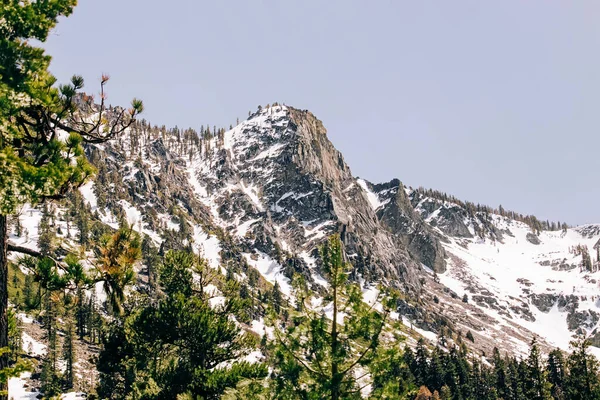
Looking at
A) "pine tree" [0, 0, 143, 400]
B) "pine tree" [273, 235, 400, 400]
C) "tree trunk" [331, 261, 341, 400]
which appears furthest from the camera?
"pine tree" [273, 235, 400, 400]

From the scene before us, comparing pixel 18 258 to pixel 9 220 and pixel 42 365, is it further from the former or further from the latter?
pixel 42 365

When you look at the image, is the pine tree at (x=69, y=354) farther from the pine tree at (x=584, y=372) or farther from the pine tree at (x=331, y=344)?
the pine tree at (x=331, y=344)

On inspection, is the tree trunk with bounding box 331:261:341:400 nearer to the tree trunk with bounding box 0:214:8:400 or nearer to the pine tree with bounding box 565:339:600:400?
the tree trunk with bounding box 0:214:8:400

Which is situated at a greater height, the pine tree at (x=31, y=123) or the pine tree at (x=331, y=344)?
the pine tree at (x=31, y=123)

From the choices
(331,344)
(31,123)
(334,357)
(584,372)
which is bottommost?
(584,372)

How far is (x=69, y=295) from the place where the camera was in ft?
30.6

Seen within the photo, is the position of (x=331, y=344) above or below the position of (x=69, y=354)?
below

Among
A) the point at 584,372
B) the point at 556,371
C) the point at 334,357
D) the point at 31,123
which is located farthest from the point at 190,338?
the point at 556,371

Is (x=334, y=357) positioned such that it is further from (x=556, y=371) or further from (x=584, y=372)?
(x=556, y=371)

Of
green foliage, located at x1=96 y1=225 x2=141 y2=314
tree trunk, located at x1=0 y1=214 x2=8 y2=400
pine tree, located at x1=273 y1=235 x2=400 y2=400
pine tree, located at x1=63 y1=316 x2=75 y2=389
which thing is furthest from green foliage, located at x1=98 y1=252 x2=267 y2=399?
pine tree, located at x1=63 y1=316 x2=75 y2=389

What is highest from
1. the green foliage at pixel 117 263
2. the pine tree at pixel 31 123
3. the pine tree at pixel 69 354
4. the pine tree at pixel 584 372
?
the pine tree at pixel 69 354

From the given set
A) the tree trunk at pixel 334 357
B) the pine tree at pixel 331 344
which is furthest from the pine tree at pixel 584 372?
the tree trunk at pixel 334 357

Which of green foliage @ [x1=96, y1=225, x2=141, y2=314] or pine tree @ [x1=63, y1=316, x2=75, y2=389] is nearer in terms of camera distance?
green foliage @ [x1=96, y1=225, x2=141, y2=314]

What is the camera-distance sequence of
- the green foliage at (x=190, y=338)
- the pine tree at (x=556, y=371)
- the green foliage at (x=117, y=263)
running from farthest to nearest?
the pine tree at (x=556, y=371) < the green foliage at (x=190, y=338) < the green foliage at (x=117, y=263)
